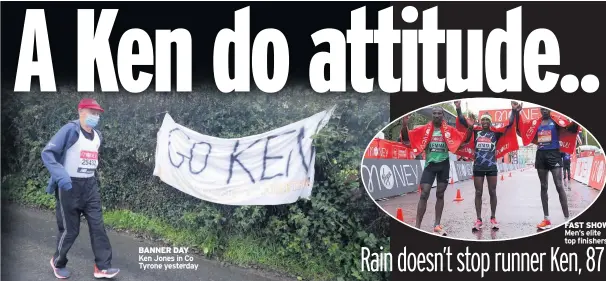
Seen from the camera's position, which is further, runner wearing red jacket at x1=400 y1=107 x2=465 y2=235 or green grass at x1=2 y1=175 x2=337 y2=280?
green grass at x1=2 y1=175 x2=337 y2=280

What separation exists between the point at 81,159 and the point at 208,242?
1.54 m

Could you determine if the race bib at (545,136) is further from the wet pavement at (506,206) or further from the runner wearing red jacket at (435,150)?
the runner wearing red jacket at (435,150)

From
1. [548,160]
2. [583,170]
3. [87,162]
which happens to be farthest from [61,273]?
[583,170]

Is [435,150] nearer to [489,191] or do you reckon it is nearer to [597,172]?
[489,191]

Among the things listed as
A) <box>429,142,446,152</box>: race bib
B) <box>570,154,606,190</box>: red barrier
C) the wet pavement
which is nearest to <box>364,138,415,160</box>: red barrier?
<box>429,142,446,152</box>: race bib

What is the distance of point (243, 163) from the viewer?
492cm

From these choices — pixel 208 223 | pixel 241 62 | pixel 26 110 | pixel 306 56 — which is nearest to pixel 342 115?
pixel 306 56

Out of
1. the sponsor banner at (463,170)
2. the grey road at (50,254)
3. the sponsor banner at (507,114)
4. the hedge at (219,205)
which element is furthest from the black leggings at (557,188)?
the grey road at (50,254)

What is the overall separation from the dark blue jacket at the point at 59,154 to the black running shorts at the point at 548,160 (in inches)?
181

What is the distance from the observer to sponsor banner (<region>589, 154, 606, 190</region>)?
4512 mm

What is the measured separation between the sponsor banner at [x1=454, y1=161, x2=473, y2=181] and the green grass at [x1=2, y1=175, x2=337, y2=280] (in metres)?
1.57

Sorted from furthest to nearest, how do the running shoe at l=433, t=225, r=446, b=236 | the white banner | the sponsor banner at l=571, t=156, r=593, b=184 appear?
1. the white banner
2. the running shoe at l=433, t=225, r=446, b=236
3. the sponsor banner at l=571, t=156, r=593, b=184

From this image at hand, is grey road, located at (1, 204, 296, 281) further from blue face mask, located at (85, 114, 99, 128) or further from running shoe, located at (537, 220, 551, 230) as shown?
running shoe, located at (537, 220, 551, 230)

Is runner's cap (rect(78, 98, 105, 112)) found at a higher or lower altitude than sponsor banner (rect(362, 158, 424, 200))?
higher
